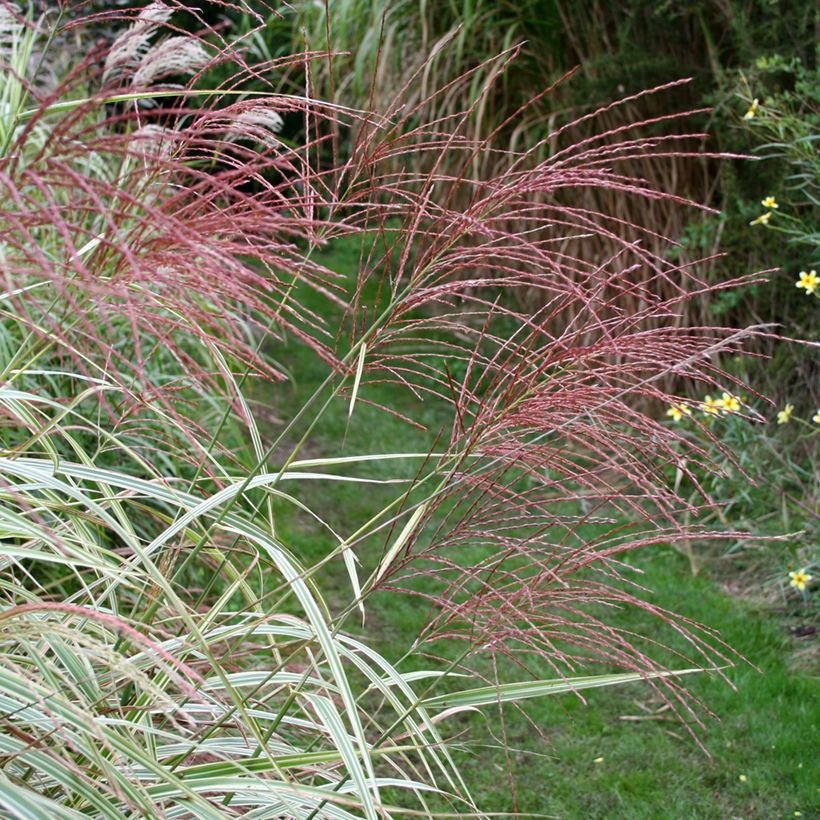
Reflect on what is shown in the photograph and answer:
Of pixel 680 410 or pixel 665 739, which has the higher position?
pixel 680 410

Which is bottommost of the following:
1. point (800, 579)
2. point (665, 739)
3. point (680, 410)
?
point (665, 739)

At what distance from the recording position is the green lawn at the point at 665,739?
2734mm

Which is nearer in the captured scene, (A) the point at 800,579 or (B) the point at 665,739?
(B) the point at 665,739

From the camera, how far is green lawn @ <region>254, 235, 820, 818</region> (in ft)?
8.97

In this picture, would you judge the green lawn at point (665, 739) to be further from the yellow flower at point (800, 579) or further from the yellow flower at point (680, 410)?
the yellow flower at point (680, 410)

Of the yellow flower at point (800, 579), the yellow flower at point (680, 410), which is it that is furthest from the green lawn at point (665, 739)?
the yellow flower at point (680, 410)

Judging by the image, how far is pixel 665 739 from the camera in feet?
10.1

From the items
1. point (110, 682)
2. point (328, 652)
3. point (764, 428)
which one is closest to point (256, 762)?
point (328, 652)

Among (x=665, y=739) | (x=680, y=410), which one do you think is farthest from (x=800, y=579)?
(x=680, y=410)

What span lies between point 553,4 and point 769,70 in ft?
6.23

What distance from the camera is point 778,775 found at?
9.25 ft

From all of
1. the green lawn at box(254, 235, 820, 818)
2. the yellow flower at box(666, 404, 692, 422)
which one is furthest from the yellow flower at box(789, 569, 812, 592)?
the yellow flower at box(666, 404, 692, 422)

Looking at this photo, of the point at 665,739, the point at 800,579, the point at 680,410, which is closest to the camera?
the point at 680,410

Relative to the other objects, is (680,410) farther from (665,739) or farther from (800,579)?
(800,579)
